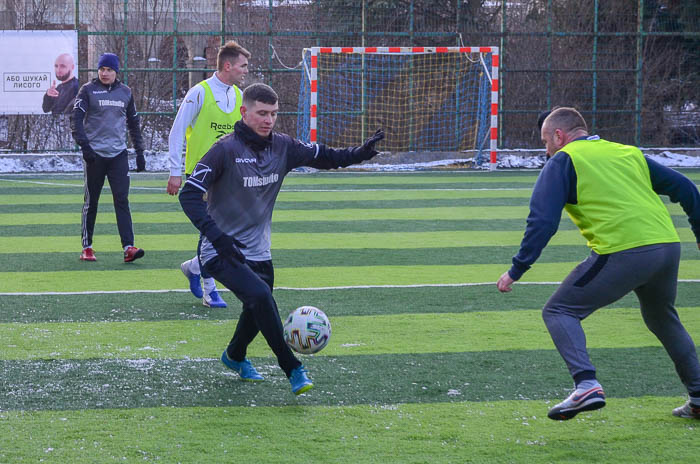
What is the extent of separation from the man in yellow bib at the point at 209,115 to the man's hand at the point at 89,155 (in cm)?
224

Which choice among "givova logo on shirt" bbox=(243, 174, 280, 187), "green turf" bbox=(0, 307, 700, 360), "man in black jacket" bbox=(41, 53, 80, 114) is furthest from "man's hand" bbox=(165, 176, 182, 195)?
"man in black jacket" bbox=(41, 53, 80, 114)

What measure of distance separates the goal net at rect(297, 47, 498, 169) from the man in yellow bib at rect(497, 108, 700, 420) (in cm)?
1653

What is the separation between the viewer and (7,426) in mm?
4809

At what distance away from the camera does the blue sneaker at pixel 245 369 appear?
18.9 feet

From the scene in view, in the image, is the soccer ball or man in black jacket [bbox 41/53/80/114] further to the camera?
man in black jacket [bbox 41/53/80/114]

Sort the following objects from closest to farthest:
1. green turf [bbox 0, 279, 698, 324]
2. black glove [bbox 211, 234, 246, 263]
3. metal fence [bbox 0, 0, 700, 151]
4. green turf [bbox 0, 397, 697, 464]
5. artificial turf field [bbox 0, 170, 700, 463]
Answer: green turf [bbox 0, 397, 697, 464] → artificial turf field [bbox 0, 170, 700, 463] → black glove [bbox 211, 234, 246, 263] → green turf [bbox 0, 279, 698, 324] → metal fence [bbox 0, 0, 700, 151]

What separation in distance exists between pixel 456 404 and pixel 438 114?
1741 cm

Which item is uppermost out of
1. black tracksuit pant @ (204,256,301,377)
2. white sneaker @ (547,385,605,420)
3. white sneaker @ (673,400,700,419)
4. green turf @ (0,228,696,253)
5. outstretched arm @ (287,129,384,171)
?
outstretched arm @ (287,129,384,171)

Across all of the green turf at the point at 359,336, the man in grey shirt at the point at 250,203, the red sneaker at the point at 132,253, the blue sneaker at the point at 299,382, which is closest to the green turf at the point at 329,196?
the red sneaker at the point at 132,253

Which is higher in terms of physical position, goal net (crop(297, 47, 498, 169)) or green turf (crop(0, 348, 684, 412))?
goal net (crop(297, 47, 498, 169))

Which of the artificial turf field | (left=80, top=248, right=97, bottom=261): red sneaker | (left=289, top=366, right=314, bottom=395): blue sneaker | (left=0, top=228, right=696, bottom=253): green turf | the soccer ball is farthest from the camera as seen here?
(left=0, top=228, right=696, bottom=253): green turf

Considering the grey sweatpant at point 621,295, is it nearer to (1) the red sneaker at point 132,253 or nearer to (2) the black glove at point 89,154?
(1) the red sneaker at point 132,253

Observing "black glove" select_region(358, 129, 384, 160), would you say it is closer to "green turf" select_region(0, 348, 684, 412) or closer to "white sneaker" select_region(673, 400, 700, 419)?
"green turf" select_region(0, 348, 684, 412)

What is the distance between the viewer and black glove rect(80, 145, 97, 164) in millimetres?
9891
